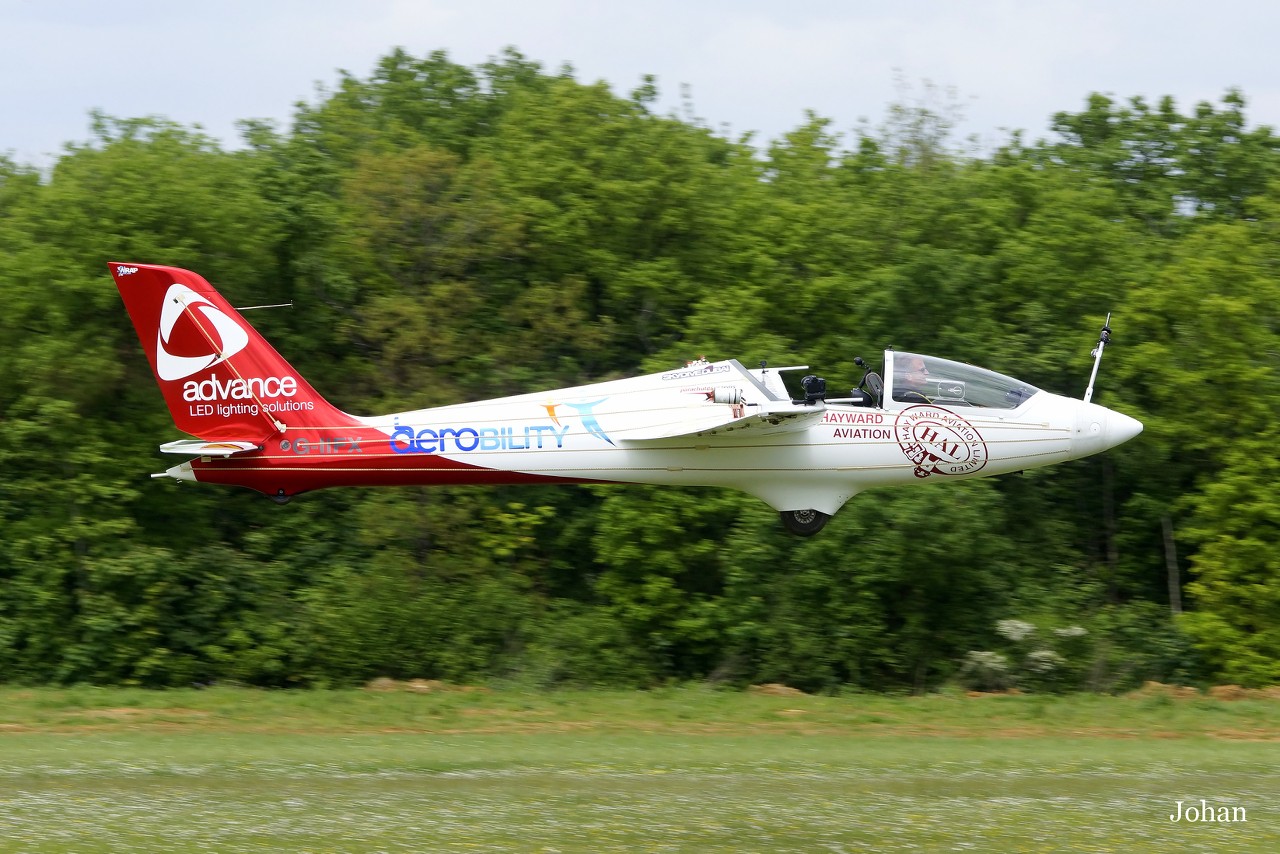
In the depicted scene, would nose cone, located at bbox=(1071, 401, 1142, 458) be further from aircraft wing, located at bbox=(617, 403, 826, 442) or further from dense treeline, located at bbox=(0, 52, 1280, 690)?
dense treeline, located at bbox=(0, 52, 1280, 690)

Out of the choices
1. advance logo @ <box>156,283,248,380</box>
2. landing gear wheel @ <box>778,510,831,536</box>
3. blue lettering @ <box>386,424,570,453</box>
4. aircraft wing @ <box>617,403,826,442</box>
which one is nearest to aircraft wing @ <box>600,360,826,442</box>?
aircraft wing @ <box>617,403,826,442</box>

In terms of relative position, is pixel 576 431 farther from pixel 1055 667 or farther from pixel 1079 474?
pixel 1079 474

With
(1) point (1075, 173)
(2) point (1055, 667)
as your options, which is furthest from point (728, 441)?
(1) point (1075, 173)

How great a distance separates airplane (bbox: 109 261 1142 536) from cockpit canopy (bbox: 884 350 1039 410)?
19 millimetres

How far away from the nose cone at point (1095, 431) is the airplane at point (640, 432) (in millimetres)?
22

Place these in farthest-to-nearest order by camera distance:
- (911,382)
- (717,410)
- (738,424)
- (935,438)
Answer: (911,382), (935,438), (717,410), (738,424)

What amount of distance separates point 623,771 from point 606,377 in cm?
1366

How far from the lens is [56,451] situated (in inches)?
936

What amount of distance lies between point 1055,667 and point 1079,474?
5.58m

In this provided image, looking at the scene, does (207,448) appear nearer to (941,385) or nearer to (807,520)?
(807,520)

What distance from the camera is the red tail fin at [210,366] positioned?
60.0 ft

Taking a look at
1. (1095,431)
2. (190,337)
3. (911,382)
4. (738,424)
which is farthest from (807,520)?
(190,337)

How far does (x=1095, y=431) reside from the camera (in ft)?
60.3

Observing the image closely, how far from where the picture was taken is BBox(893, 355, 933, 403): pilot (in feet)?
59.7
